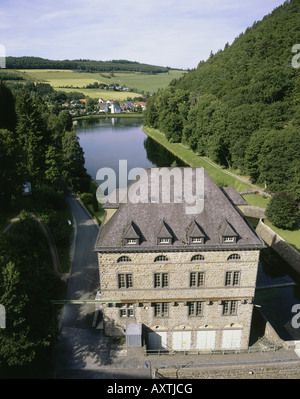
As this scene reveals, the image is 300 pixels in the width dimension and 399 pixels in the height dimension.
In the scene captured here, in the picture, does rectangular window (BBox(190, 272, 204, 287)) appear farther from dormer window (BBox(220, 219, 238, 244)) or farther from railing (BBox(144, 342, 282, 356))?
railing (BBox(144, 342, 282, 356))

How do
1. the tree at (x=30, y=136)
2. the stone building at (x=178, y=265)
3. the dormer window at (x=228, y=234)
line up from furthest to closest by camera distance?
the tree at (x=30, y=136), the stone building at (x=178, y=265), the dormer window at (x=228, y=234)

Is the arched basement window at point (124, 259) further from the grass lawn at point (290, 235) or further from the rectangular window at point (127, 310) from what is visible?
the grass lawn at point (290, 235)

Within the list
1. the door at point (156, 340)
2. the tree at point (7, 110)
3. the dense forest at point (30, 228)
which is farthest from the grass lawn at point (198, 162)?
the tree at point (7, 110)

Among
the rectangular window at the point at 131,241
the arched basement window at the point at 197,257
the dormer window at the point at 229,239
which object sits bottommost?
the arched basement window at the point at 197,257

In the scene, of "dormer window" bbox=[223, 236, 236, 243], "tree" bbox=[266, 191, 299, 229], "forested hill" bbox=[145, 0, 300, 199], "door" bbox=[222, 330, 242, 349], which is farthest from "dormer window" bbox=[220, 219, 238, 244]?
"forested hill" bbox=[145, 0, 300, 199]

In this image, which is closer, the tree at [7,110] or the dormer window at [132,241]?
the dormer window at [132,241]
